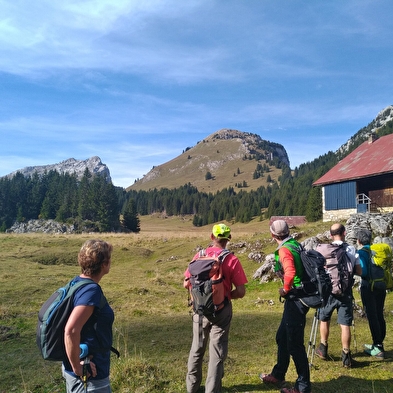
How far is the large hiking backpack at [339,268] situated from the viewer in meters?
5.85

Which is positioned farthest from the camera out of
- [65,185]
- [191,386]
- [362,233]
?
[65,185]

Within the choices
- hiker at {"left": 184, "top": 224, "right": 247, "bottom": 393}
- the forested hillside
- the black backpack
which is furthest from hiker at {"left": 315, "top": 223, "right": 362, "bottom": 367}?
the forested hillside

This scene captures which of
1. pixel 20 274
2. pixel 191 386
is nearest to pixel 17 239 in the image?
pixel 20 274

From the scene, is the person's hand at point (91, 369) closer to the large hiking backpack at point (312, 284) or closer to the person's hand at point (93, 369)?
the person's hand at point (93, 369)

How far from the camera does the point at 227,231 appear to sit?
5.11 meters

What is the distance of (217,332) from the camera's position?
4797 millimetres

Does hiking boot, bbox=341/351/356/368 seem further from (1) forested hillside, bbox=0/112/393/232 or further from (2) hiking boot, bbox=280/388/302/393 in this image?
(1) forested hillside, bbox=0/112/393/232

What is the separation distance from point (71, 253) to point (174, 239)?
11287mm

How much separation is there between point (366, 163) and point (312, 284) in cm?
2922

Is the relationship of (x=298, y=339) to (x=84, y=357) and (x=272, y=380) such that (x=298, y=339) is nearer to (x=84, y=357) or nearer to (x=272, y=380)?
(x=272, y=380)

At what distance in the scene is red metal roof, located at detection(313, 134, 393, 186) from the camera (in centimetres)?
2780

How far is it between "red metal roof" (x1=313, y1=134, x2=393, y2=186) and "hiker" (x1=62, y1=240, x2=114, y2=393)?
2816cm

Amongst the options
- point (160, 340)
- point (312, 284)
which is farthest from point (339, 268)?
point (160, 340)

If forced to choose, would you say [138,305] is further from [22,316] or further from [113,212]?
[113,212]
